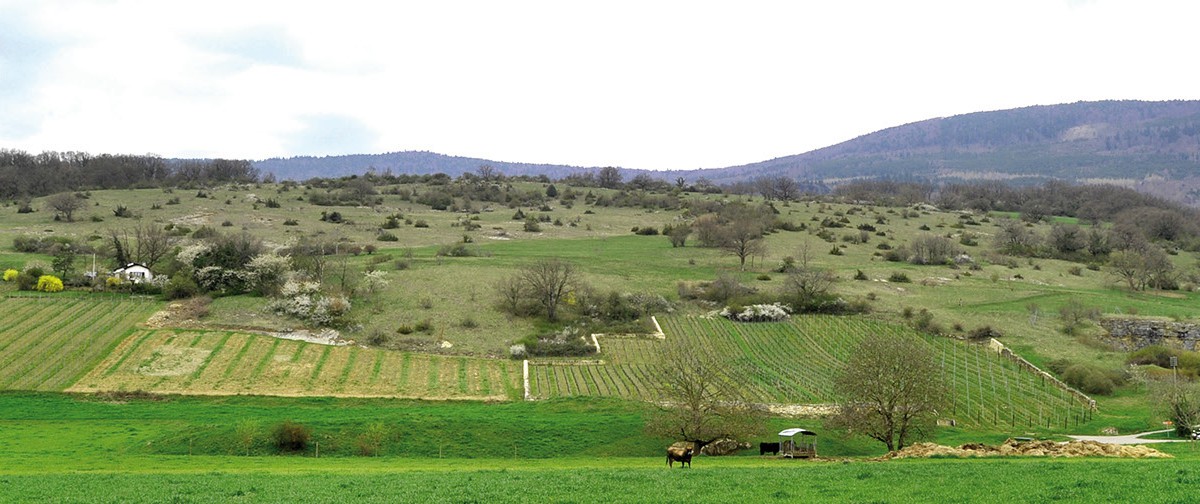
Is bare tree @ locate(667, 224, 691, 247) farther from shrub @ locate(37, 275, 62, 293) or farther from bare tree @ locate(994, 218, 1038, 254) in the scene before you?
shrub @ locate(37, 275, 62, 293)

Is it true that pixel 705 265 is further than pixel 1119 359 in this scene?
Yes

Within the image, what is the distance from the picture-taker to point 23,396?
5125 cm

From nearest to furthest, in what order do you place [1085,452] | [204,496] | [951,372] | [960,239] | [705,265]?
[204,496] → [1085,452] → [951,372] → [705,265] → [960,239]

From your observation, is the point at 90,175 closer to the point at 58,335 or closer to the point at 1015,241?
the point at 58,335

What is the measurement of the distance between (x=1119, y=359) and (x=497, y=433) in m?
56.3

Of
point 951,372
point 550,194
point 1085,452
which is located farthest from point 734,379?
point 550,194

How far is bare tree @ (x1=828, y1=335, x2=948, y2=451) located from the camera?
3759cm

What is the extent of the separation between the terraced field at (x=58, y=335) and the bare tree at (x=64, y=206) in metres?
52.3

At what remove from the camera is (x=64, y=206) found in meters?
116

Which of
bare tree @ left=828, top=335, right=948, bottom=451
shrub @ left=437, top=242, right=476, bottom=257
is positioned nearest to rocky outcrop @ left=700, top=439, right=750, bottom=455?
bare tree @ left=828, top=335, right=948, bottom=451

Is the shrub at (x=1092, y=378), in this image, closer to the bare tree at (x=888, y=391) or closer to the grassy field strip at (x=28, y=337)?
the bare tree at (x=888, y=391)

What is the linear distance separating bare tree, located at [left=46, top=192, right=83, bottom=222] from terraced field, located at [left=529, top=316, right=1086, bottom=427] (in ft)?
301

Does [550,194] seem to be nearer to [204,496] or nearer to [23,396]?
[23,396]

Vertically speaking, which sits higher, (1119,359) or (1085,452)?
(1085,452)
